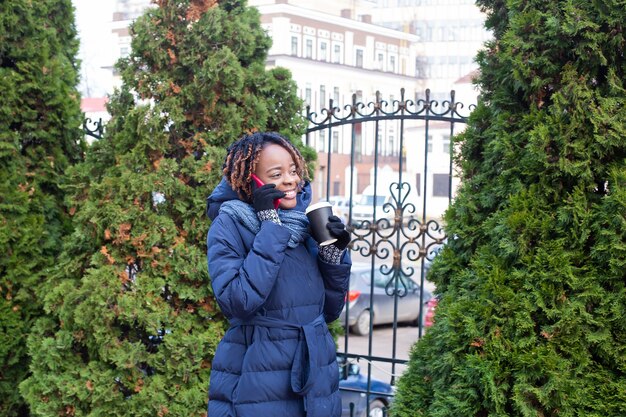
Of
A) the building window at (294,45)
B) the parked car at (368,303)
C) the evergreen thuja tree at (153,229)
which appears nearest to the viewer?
the evergreen thuja tree at (153,229)

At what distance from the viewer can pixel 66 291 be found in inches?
177

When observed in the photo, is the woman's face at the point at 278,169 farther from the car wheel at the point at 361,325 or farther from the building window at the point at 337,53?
the building window at the point at 337,53

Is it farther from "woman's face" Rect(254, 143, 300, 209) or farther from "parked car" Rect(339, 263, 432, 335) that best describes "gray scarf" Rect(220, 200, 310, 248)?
"parked car" Rect(339, 263, 432, 335)

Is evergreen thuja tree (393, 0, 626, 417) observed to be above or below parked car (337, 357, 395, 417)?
above

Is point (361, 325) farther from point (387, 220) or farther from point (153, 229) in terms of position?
point (153, 229)

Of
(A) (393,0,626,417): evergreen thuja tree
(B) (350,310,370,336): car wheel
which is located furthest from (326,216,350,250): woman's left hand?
(B) (350,310,370,336): car wheel

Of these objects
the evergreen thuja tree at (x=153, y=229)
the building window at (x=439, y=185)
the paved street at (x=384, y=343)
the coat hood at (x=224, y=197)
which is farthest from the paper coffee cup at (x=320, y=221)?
the building window at (x=439, y=185)

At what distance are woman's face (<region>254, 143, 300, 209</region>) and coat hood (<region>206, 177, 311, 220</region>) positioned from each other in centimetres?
10

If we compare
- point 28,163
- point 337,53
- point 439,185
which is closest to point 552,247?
point 28,163

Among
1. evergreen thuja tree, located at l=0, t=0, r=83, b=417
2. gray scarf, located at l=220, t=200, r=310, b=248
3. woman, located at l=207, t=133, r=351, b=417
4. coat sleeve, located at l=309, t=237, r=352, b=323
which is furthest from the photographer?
evergreen thuja tree, located at l=0, t=0, r=83, b=417

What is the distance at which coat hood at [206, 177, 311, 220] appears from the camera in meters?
3.10

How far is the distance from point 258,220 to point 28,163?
2.94 metres

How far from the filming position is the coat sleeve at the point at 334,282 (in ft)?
10.1

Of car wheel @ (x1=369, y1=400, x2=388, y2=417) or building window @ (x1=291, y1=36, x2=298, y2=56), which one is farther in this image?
building window @ (x1=291, y1=36, x2=298, y2=56)
